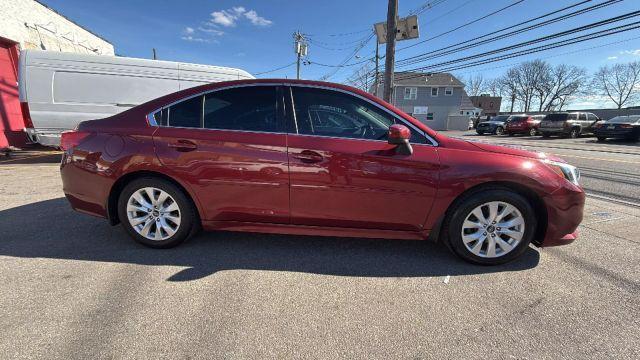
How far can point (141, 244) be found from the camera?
122 inches

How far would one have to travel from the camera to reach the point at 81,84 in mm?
7090

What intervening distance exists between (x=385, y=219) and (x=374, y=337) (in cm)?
108

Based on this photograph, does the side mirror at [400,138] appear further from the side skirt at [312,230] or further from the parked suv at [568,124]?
the parked suv at [568,124]

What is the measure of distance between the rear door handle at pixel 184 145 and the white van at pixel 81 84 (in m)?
5.70

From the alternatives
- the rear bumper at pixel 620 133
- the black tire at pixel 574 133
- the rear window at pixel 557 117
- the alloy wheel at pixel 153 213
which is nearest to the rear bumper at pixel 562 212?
the alloy wheel at pixel 153 213

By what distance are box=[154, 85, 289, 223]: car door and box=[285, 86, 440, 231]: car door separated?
0.50 ft

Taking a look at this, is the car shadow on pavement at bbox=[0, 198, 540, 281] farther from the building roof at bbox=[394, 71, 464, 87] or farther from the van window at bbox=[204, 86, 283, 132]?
the building roof at bbox=[394, 71, 464, 87]

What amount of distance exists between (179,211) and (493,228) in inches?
114

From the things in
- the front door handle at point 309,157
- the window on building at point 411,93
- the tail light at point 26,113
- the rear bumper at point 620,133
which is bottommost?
the front door handle at point 309,157

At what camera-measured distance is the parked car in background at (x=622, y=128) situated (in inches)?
659

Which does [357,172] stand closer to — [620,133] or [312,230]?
[312,230]

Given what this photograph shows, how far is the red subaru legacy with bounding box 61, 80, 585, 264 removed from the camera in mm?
2707

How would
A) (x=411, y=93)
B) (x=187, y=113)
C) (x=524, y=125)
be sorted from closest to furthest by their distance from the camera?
1. (x=187, y=113)
2. (x=524, y=125)
3. (x=411, y=93)

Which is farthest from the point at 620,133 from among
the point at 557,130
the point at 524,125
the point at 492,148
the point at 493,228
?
the point at 493,228
